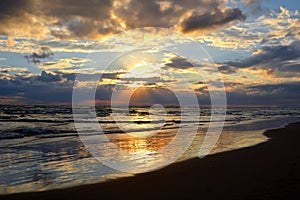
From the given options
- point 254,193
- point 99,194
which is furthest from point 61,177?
point 254,193

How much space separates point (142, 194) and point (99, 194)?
3.84ft

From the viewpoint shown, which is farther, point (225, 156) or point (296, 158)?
point (225, 156)

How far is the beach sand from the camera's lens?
25.5 feet

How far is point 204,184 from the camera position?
29.3ft

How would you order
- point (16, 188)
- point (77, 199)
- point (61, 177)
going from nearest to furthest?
point (77, 199) < point (16, 188) < point (61, 177)

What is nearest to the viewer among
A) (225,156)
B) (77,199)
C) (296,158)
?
(77,199)

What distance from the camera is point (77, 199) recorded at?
766 cm

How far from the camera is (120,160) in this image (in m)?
13.0

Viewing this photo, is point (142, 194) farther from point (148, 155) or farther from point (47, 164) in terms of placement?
point (148, 155)

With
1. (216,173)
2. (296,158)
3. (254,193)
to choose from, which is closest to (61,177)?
(216,173)

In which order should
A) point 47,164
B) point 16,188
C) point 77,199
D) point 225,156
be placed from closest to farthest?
point 77,199 → point 16,188 → point 47,164 → point 225,156

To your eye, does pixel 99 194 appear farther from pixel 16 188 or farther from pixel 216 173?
pixel 216 173

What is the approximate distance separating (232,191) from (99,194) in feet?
A: 11.8

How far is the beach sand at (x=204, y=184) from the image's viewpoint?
7785 mm
